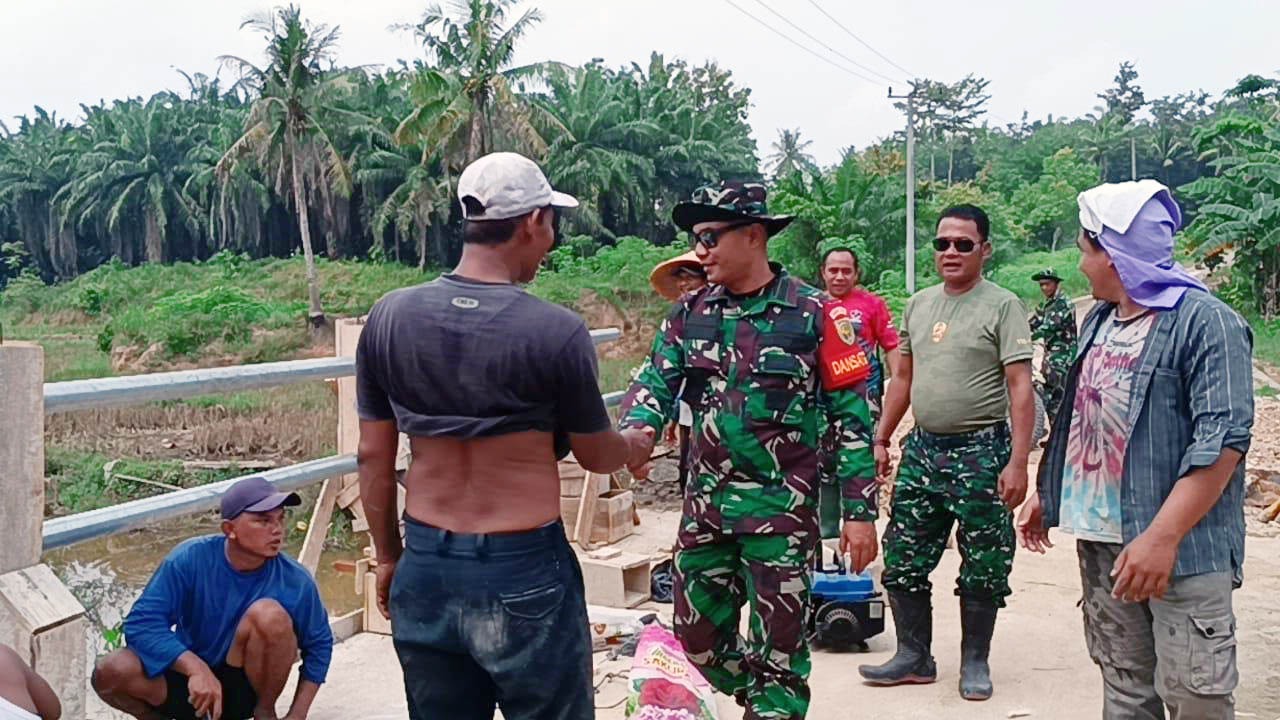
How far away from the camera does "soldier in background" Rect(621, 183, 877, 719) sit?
11.0 ft

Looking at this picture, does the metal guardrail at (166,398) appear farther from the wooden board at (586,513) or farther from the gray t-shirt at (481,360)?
the wooden board at (586,513)

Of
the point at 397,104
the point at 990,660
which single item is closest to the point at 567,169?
the point at 397,104

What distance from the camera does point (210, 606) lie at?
3502mm

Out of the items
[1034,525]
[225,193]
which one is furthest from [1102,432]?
[225,193]

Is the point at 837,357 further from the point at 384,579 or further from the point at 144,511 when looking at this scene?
the point at 144,511

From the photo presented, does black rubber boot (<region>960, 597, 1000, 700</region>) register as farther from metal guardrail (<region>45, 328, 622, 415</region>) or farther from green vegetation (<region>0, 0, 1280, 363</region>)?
green vegetation (<region>0, 0, 1280, 363</region>)

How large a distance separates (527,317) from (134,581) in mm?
10533

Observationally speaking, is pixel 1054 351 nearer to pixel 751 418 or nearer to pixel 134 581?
pixel 751 418

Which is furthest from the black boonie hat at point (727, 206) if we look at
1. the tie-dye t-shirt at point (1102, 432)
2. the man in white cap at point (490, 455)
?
the tie-dye t-shirt at point (1102, 432)

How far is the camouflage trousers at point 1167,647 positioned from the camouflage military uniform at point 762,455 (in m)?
0.68

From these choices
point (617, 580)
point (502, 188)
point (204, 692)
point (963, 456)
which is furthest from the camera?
point (617, 580)

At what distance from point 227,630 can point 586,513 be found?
2.84 metres

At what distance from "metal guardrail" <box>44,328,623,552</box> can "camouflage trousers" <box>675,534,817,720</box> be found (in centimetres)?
150

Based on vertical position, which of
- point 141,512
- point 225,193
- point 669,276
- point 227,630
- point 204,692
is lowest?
point 204,692
